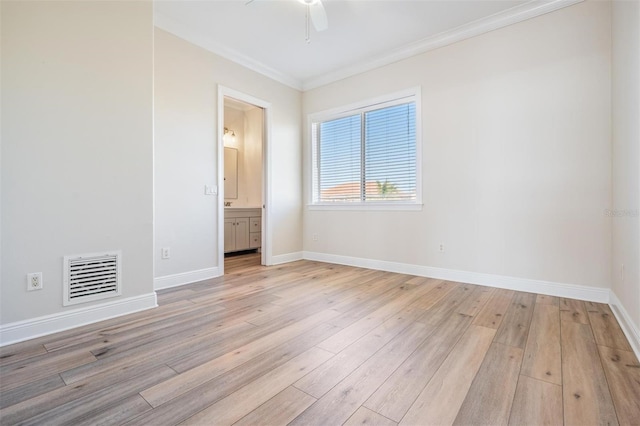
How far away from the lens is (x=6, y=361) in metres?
1.69

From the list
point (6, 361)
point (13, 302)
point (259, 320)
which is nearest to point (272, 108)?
point (259, 320)

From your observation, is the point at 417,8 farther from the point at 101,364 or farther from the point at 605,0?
the point at 101,364

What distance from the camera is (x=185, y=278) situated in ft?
11.2

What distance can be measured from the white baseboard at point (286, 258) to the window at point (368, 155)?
3.01 feet

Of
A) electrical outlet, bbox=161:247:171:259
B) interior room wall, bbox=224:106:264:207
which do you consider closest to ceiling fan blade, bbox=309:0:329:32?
electrical outlet, bbox=161:247:171:259

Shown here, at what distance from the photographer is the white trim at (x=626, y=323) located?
5.74 ft

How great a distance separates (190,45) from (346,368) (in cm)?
378

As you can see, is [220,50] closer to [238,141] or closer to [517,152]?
[238,141]

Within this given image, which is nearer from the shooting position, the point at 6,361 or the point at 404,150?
the point at 6,361

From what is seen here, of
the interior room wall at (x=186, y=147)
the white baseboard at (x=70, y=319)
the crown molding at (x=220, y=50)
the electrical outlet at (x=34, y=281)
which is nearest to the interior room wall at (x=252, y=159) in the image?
the crown molding at (x=220, y=50)

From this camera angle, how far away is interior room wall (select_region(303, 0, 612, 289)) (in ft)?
8.79

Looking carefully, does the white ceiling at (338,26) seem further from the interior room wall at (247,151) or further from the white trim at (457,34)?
the interior room wall at (247,151)

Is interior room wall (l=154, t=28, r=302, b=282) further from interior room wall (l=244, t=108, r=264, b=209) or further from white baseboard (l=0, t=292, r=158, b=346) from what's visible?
interior room wall (l=244, t=108, r=264, b=209)

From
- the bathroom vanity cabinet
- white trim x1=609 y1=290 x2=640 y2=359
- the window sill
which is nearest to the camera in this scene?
white trim x1=609 y1=290 x2=640 y2=359
